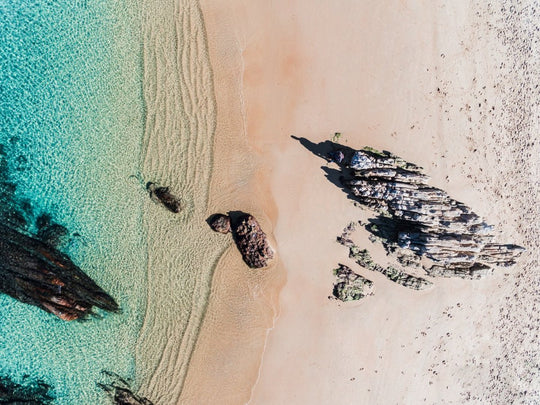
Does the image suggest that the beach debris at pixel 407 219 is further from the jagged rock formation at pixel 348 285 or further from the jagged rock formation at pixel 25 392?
the jagged rock formation at pixel 25 392

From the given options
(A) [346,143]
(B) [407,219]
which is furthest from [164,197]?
(B) [407,219]

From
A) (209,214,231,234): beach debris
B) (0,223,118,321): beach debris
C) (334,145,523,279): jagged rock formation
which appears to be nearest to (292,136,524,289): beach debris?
(334,145,523,279): jagged rock formation

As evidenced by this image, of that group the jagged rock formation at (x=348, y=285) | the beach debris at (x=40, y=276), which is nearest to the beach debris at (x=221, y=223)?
the jagged rock formation at (x=348, y=285)

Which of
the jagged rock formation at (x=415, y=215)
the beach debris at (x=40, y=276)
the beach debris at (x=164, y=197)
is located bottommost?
the beach debris at (x=40, y=276)

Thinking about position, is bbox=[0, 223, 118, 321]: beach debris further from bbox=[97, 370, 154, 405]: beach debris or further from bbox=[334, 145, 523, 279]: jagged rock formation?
bbox=[334, 145, 523, 279]: jagged rock formation

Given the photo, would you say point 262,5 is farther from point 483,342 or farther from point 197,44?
point 483,342

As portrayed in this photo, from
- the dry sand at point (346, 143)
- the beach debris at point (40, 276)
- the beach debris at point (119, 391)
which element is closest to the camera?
the beach debris at point (40, 276)

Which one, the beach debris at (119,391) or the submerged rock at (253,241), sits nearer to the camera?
the submerged rock at (253,241)

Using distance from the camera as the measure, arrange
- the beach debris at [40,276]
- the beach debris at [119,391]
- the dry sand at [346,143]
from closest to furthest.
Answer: the beach debris at [40,276]
the dry sand at [346,143]
the beach debris at [119,391]

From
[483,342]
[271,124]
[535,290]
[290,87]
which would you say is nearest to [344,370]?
[483,342]
